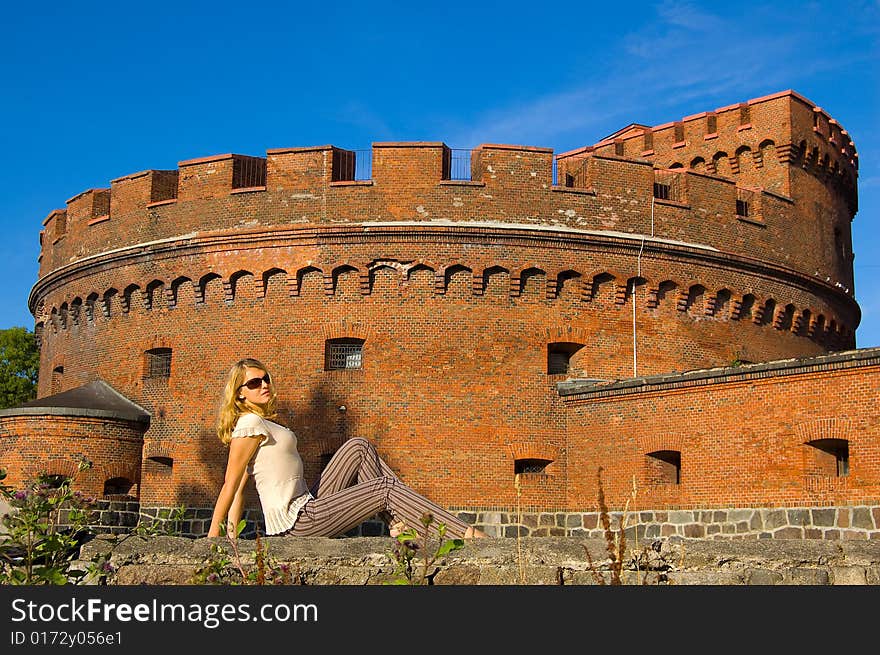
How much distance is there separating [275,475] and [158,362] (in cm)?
1337

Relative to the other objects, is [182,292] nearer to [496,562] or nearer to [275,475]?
[275,475]

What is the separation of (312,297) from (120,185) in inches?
203

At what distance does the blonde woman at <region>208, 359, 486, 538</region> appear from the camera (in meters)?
6.95

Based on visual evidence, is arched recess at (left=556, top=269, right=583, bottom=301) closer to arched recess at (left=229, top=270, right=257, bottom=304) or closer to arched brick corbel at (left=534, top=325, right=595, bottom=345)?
arched brick corbel at (left=534, top=325, right=595, bottom=345)

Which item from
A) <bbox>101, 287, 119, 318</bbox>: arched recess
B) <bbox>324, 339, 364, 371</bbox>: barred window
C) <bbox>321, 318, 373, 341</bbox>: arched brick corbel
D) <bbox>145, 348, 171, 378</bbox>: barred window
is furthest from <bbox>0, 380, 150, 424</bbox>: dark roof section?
<bbox>321, 318, 373, 341</bbox>: arched brick corbel

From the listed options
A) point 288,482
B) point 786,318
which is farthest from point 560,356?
point 288,482

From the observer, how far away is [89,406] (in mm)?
19047

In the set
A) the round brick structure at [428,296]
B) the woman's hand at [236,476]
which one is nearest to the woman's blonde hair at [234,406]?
the woman's hand at [236,476]

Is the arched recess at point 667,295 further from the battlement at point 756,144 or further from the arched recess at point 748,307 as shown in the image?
the battlement at point 756,144

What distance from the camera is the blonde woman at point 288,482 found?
6949 mm

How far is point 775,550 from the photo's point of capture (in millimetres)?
6508

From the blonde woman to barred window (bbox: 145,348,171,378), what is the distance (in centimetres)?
1305

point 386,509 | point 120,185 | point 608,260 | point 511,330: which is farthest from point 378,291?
point 386,509

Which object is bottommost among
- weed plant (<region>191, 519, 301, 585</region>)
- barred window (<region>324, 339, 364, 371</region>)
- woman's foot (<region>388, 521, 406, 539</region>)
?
weed plant (<region>191, 519, 301, 585</region>)
